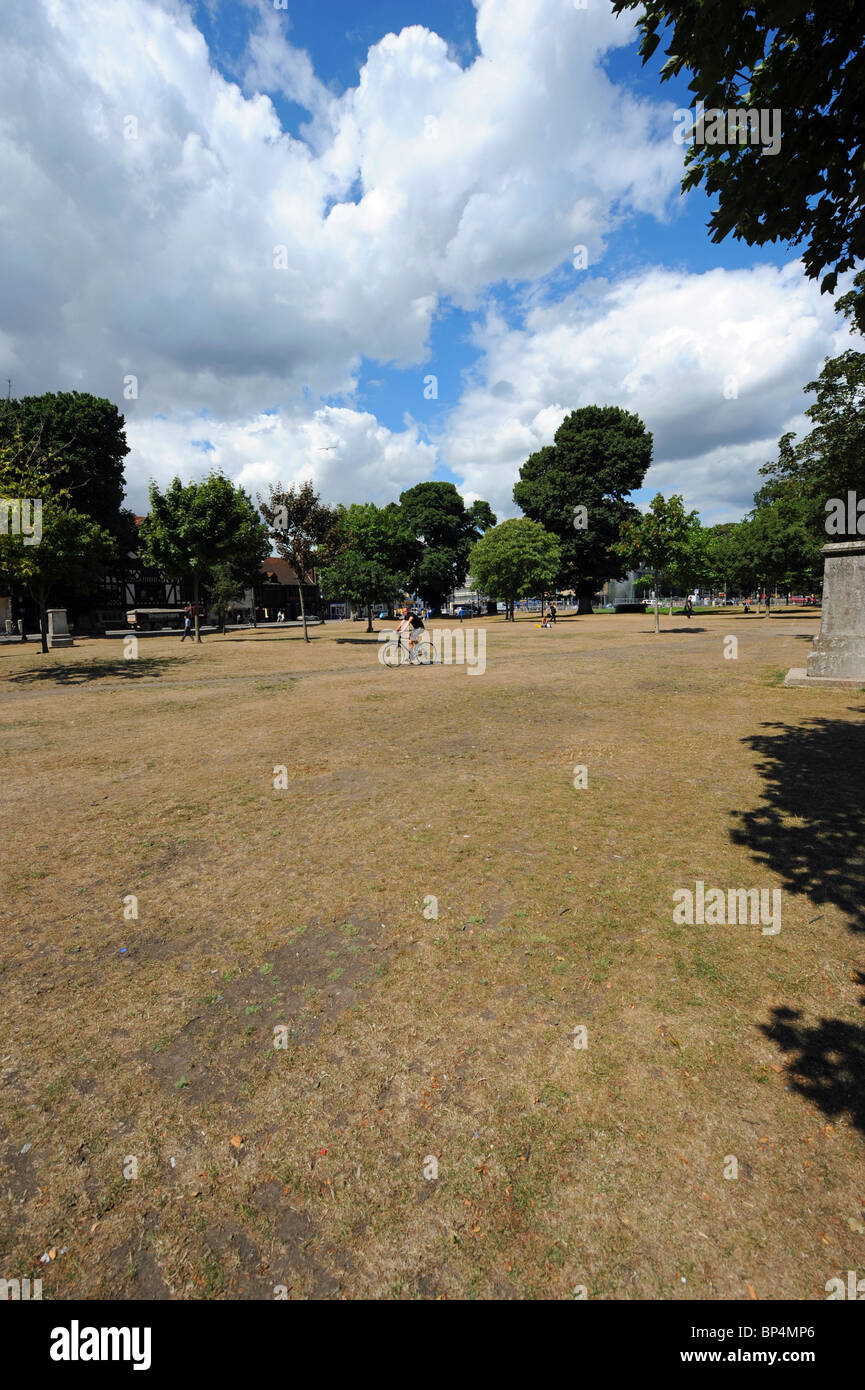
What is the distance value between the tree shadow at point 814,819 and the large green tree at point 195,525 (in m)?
34.3

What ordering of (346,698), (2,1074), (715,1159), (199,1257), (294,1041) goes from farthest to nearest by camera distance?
1. (346,698)
2. (294,1041)
3. (2,1074)
4. (715,1159)
5. (199,1257)

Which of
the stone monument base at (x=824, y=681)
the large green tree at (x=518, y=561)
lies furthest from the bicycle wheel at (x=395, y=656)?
the large green tree at (x=518, y=561)

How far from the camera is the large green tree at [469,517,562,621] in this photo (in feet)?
163

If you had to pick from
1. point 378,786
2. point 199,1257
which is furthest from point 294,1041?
point 378,786

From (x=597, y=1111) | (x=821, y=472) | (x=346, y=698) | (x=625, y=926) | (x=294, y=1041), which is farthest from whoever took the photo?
(x=821, y=472)

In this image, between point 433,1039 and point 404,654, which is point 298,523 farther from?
point 433,1039

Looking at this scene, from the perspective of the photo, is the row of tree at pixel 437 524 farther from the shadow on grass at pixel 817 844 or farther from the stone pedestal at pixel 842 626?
the shadow on grass at pixel 817 844

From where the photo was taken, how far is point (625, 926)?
4.29m

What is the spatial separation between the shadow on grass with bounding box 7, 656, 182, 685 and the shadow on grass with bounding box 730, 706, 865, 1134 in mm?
19148

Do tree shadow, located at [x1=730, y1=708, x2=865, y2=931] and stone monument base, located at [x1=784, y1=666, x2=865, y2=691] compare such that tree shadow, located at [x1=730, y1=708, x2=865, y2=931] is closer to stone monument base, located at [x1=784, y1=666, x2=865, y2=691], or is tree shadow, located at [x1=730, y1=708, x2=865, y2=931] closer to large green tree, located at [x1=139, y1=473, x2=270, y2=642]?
stone monument base, located at [x1=784, y1=666, x2=865, y2=691]

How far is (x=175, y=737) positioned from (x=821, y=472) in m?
29.0

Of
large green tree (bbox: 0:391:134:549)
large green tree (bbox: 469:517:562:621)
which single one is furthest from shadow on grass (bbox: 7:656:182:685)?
large green tree (bbox: 469:517:562:621)
